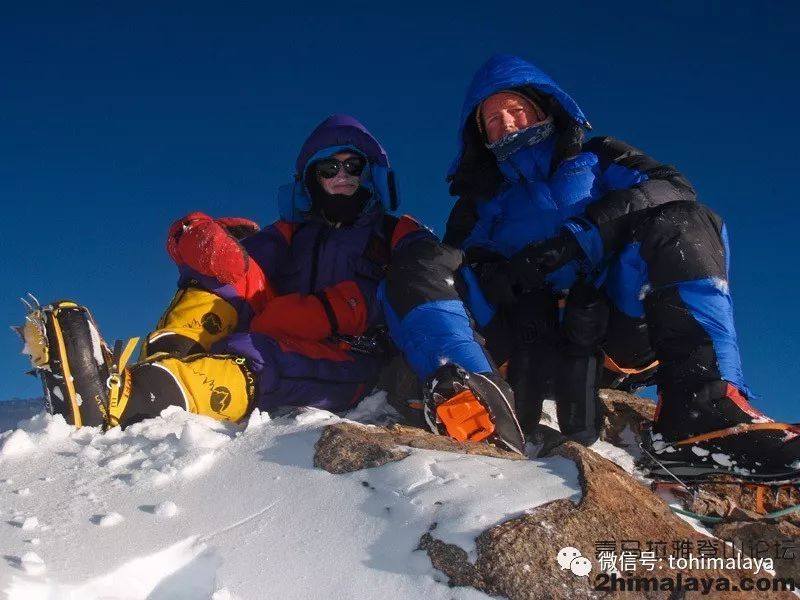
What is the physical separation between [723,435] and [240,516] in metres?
2.02

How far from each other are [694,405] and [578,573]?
1375mm

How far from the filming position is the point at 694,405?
279cm

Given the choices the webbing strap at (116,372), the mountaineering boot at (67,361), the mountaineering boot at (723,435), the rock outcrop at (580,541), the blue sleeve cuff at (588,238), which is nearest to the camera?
the rock outcrop at (580,541)

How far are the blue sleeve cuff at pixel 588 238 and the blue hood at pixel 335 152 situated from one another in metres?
1.97

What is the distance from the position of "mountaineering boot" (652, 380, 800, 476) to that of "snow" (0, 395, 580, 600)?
0.81 metres

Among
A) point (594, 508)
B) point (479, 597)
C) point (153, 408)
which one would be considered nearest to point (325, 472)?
point (479, 597)

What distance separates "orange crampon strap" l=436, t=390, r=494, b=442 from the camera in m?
2.87

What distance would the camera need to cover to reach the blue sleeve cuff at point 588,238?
10.8 feet

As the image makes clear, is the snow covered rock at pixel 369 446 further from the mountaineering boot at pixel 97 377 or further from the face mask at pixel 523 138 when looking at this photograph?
the face mask at pixel 523 138

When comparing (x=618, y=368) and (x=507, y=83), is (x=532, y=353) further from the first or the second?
(x=507, y=83)

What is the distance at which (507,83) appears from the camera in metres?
4.34

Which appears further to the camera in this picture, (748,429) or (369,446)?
(748,429)

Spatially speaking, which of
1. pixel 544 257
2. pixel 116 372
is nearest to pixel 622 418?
pixel 544 257

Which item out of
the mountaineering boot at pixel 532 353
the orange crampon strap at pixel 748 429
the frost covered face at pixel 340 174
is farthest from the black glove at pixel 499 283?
the frost covered face at pixel 340 174
